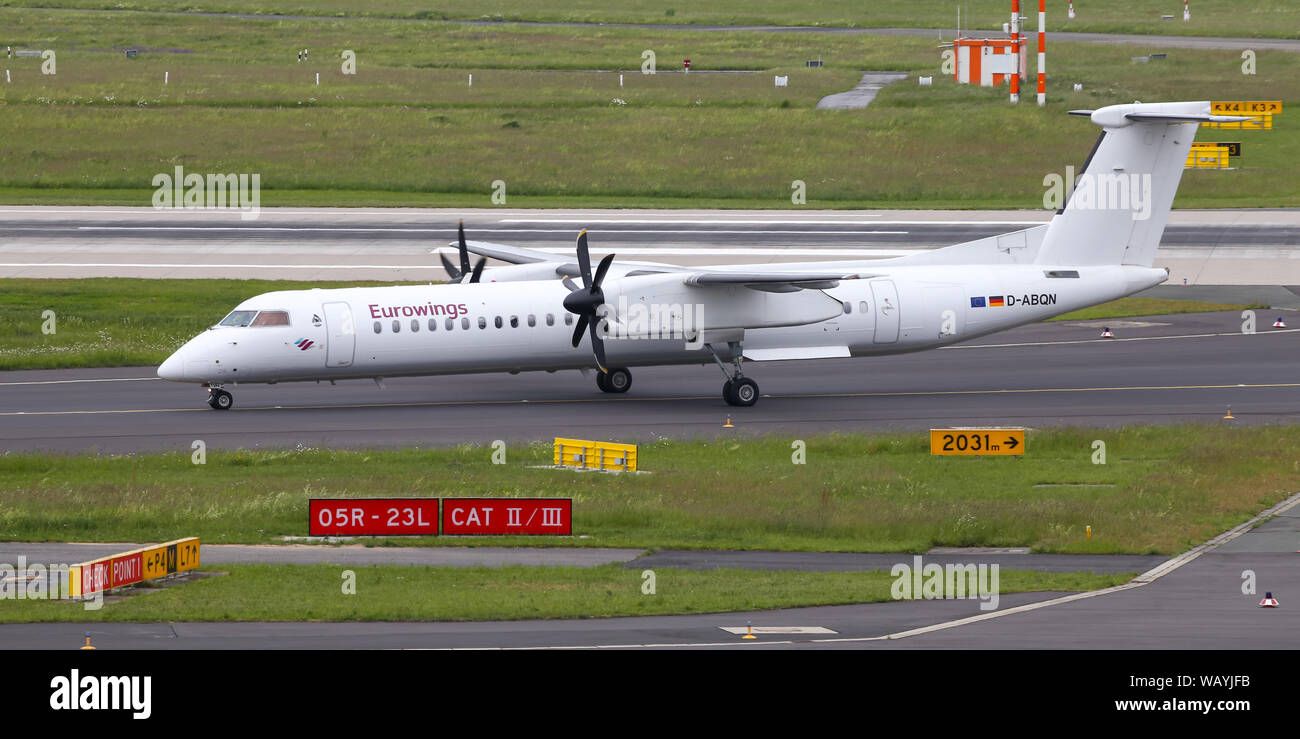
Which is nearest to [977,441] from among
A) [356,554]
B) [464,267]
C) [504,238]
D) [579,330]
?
[579,330]

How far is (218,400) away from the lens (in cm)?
3791

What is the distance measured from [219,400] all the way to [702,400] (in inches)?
475

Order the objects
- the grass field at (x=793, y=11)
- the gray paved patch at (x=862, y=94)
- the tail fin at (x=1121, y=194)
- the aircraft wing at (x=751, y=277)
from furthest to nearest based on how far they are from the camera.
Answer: the grass field at (x=793, y=11) → the gray paved patch at (x=862, y=94) → the tail fin at (x=1121, y=194) → the aircraft wing at (x=751, y=277)

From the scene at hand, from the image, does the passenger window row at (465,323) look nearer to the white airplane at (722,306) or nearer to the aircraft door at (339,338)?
the white airplane at (722,306)

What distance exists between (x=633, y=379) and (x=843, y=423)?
797cm

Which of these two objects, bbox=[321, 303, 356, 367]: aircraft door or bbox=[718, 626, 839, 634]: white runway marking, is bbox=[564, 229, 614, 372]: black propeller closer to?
bbox=[321, 303, 356, 367]: aircraft door

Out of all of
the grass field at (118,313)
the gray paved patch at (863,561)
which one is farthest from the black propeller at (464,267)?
the gray paved patch at (863,561)

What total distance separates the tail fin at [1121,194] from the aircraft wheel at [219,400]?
69.0 ft

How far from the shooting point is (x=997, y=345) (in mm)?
46312

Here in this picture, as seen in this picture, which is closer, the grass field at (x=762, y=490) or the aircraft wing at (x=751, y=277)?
the grass field at (x=762, y=490)

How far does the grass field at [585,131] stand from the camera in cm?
7606

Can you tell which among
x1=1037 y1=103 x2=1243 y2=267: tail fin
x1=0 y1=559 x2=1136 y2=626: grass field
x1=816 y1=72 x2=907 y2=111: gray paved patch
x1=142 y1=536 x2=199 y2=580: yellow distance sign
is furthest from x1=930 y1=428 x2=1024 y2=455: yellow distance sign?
x1=816 y1=72 x2=907 y2=111: gray paved patch

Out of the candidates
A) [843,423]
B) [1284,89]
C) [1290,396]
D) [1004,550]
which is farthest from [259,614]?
[1284,89]

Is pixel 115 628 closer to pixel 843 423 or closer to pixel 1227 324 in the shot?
pixel 843 423
